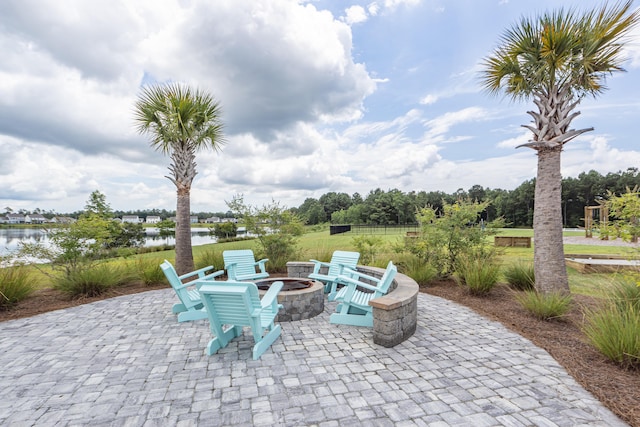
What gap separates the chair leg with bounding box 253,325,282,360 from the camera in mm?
3137

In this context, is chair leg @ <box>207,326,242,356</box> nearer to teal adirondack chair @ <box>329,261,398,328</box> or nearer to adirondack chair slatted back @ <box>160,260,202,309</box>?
adirondack chair slatted back @ <box>160,260,202,309</box>

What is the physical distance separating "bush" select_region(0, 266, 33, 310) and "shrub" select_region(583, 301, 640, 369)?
9048 millimetres

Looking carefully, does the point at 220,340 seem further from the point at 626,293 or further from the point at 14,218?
the point at 14,218

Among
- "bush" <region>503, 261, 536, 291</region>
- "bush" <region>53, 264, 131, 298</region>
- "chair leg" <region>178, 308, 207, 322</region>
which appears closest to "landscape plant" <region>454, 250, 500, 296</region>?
"bush" <region>503, 261, 536, 291</region>

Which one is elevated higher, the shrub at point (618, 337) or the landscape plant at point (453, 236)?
the landscape plant at point (453, 236)

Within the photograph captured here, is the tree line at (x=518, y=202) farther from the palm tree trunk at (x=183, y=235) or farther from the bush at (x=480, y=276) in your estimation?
the bush at (x=480, y=276)

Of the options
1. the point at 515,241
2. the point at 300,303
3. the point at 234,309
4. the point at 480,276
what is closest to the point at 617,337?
the point at 480,276

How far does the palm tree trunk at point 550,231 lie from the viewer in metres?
5.07

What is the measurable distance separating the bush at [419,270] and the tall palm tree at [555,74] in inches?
84.1

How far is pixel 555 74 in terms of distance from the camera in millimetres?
5125

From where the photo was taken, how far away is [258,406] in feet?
7.57

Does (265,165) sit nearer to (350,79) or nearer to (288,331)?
(350,79)

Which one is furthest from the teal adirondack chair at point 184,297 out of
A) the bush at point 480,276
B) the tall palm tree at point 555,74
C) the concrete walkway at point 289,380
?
the tall palm tree at point 555,74

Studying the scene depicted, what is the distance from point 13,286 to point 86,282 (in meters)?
1.06
